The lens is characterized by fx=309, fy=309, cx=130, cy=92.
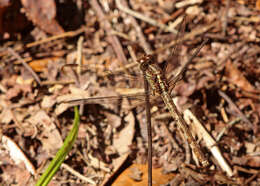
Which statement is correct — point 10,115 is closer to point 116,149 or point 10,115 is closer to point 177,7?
point 116,149

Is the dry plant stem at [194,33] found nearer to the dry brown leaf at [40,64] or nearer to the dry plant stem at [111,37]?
the dry plant stem at [111,37]

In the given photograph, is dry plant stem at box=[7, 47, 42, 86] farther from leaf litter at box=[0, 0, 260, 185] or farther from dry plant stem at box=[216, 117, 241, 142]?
dry plant stem at box=[216, 117, 241, 142]

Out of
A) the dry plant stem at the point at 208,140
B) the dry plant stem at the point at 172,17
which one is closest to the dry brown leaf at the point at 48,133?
the dry plant stem at the point at 208,140

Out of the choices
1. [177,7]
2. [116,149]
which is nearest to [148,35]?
[177,7]

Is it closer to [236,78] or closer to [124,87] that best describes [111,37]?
[124,87]

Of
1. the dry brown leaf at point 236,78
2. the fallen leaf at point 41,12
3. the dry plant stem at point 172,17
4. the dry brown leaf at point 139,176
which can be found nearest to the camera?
the dry brown leaf at point 139,176

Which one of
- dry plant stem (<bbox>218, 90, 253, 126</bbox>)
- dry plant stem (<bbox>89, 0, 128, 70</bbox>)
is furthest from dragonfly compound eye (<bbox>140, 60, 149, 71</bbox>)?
dry plant stem (<bbox>218, 90, 253, 126</bbox>)

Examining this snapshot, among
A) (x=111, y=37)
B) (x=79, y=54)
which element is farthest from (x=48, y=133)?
(x=111, y=37)
